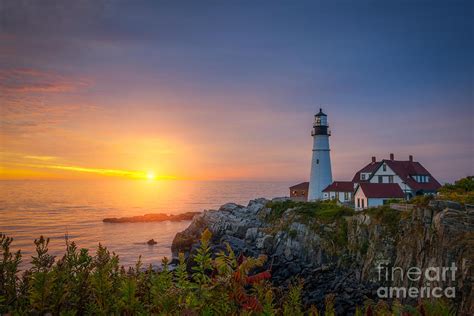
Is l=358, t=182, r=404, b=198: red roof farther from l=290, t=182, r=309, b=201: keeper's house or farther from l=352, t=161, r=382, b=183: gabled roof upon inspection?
l=290, t=182, r=309, b=201: keeper's house

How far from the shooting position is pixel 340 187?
4809cm

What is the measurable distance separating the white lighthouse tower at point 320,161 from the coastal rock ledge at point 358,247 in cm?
1101

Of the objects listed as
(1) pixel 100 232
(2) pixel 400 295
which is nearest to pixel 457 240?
(2) pixel 400 295

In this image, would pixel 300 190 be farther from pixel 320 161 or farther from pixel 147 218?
pixel 147 218

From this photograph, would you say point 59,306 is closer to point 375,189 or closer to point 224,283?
point 224,283

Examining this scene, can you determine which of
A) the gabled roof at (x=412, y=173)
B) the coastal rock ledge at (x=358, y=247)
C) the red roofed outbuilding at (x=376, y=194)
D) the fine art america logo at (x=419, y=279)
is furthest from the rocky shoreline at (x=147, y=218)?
the fine art america logo at (x=419, y=279)

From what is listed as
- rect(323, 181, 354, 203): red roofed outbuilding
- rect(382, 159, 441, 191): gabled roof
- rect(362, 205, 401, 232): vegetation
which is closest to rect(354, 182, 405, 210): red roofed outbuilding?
rect(382, 159, 441, 191): gabled roof

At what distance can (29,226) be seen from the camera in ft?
174

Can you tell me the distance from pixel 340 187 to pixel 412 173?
9114 millimetres

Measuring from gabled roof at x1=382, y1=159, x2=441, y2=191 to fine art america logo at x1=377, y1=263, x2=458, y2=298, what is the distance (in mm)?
23477

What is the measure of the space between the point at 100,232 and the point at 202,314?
55.3 m

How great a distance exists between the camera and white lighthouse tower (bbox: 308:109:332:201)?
4934cm

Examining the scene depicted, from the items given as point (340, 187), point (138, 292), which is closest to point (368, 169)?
A: point (340, 187)

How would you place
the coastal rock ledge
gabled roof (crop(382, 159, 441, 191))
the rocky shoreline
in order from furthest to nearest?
the rocky shoreline → gabled roof (crop(382, 159, 441, 191)) → the coastal rock ledge
